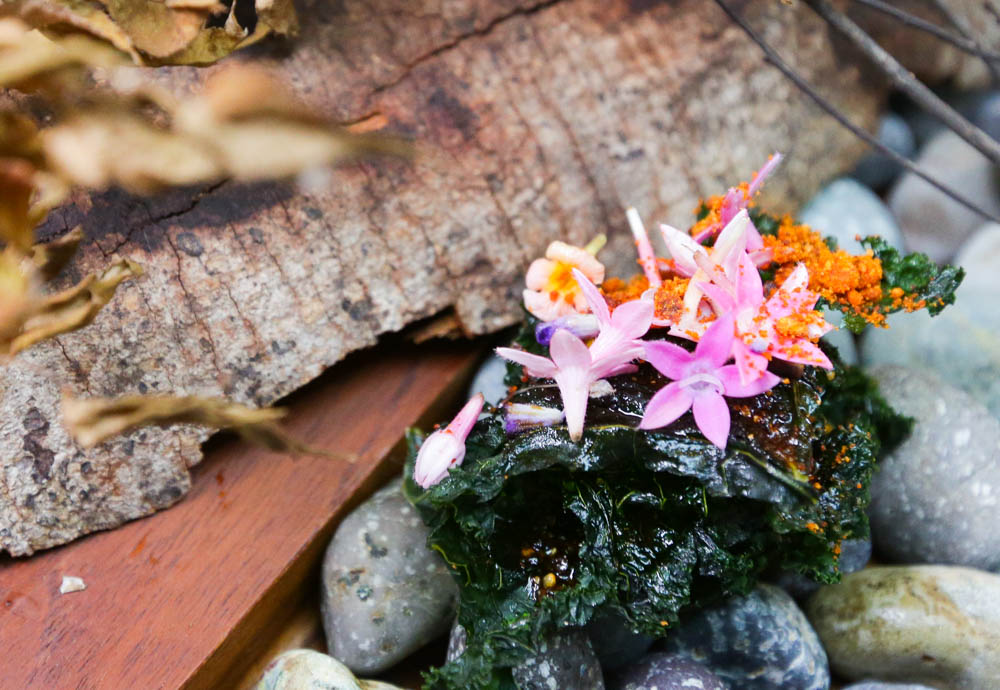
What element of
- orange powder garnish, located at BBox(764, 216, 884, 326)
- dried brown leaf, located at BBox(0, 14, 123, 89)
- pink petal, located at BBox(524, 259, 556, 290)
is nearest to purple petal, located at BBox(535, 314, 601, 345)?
pink petal, located at BBox(524, 259, 556, 290)

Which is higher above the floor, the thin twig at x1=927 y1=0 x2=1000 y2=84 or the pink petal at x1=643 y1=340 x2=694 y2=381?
the thin twig at x1=927 y1=0 x2=1000 y2=84

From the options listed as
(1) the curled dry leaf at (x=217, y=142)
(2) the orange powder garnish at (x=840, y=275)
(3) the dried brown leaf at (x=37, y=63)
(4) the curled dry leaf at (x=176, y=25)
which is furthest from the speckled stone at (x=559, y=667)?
(4) the curled dry leaf at (x=176, y=25)

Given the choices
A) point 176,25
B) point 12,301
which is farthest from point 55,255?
point 176,25

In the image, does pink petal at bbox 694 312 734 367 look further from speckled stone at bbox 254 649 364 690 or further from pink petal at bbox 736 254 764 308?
speckled stone at bbox 254 649 364 690

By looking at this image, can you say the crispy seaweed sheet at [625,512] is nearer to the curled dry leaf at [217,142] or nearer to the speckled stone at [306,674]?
the speckled stone at [306,674]

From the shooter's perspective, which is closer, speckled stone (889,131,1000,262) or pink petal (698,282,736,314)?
pink petal (698,282,736,314)

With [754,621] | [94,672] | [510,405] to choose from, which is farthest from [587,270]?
[94,672]
